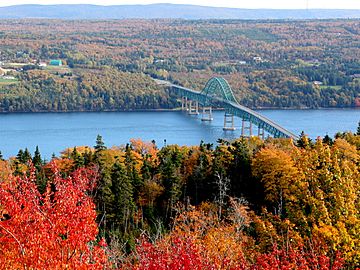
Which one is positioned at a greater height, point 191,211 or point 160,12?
point 191,211

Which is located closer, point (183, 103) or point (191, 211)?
point (191, 211)

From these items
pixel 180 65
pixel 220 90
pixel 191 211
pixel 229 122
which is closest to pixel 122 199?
pixel 191 211

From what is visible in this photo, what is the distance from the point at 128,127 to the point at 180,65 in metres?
30.4

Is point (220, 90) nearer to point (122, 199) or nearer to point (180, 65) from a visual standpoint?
point (180, 65)

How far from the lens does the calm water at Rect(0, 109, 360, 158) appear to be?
1515 inches

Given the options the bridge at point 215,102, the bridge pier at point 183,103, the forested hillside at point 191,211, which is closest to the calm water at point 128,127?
the bridge at point 215,102

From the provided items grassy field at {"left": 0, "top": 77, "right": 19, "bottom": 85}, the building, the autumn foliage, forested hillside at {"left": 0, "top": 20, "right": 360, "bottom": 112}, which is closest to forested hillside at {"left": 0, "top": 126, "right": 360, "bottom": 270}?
the autumn foliage

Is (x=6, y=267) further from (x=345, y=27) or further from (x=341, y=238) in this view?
(x=345, y=27)

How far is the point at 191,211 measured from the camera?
15.6 meters

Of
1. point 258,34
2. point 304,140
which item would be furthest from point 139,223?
point 258,34

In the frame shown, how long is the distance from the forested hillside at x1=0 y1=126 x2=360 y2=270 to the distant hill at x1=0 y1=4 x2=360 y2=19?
6141 inches

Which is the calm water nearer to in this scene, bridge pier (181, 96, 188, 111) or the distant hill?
bridge pier (181, 96, 188, 111)

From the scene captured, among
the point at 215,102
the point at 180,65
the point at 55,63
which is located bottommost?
the point at 215,102

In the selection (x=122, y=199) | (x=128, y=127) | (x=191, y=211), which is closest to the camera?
(x=191, y=211)
